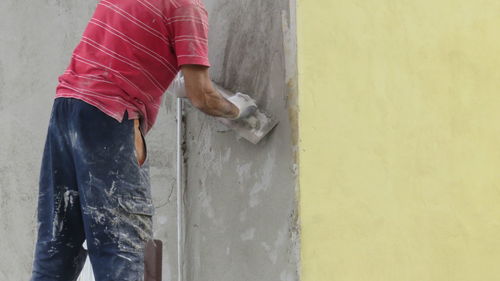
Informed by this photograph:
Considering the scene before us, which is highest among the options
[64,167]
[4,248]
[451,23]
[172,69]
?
[451,23]

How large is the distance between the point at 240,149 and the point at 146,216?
65 cm

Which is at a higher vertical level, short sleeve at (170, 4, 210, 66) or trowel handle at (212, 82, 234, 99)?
short sleeve at (170, 4, 210, 66)

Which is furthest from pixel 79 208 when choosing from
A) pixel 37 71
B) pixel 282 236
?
pixel 37 71

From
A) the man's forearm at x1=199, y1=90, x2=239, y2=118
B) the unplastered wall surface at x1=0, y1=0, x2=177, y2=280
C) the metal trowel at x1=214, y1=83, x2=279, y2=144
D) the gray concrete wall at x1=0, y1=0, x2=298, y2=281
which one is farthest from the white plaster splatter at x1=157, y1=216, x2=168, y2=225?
the unplastered wall surface at x1=0, y1=0, x2=177, y2=280

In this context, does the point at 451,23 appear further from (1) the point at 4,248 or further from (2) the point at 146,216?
(1) the point at 4,248

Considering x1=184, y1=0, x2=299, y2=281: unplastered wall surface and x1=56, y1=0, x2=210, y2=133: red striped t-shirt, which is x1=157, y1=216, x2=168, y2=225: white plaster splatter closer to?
x1=184, y1=0, x2=299, y2=281: unplastered wall surface

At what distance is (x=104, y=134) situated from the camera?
2.73 m

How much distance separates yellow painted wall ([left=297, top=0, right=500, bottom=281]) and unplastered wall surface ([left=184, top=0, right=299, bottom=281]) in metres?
0.07

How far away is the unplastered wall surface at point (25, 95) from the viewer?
4.01 meters

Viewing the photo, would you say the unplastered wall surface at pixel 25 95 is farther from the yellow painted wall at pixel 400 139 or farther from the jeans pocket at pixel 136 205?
the jeans pocket at pixel 136 205

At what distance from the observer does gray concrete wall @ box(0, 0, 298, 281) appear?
313 cm

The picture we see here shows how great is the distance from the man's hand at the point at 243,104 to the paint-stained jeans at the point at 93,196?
0.47 meters

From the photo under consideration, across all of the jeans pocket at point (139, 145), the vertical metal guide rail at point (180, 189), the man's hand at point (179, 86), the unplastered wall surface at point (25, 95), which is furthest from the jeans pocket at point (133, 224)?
the unplastered wall surface at point (25, 95)

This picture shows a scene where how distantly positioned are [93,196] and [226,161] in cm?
78
